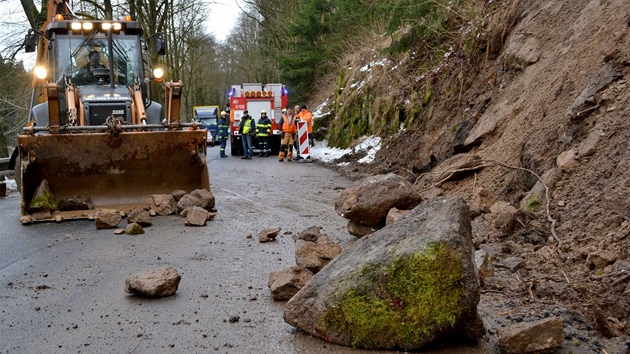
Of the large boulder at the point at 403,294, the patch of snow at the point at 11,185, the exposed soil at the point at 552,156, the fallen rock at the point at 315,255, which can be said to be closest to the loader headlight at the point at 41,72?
the patch of snow at the point at 11,185

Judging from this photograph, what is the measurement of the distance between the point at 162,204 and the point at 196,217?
969mm

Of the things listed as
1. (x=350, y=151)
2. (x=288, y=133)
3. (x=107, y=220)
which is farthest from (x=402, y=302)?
(x=288, y=133)

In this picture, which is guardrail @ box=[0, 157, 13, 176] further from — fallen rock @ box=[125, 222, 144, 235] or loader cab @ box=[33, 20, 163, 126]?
fallen rock @ box=[125, 222, 144, 235]

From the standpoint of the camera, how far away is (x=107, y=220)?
7617 millimetres

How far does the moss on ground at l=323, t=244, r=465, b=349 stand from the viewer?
353cm

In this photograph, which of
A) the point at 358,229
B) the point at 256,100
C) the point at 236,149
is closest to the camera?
the point at 358,229

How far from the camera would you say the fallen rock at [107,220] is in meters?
7.62

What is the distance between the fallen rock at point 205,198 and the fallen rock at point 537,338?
605 centimetres

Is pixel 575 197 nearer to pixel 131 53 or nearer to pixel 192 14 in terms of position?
pixel 131 53

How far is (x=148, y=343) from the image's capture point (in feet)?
12.3

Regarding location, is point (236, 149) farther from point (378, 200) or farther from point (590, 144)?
point (590, 144)

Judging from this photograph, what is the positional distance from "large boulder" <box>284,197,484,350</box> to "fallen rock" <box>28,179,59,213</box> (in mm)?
5658

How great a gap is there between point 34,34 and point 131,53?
170 cm

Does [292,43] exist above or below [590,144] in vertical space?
above
